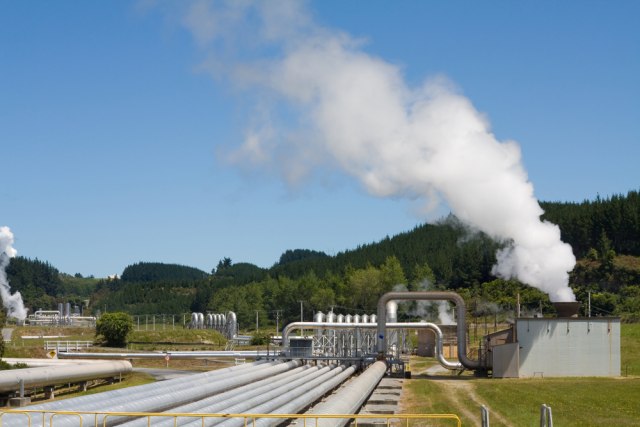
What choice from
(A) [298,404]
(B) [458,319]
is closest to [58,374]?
(A) [298,404]

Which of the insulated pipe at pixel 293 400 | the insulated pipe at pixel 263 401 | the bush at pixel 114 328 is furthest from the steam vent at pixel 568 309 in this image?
the bush at pixel 114 328

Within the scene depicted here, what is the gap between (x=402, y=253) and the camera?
193 metres

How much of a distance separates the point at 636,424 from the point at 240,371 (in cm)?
2079

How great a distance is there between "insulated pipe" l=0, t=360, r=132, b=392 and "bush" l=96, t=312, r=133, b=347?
38613 mm

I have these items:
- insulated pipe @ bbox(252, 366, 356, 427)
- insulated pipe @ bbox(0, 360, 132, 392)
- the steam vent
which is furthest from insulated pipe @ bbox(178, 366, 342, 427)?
the steam vent

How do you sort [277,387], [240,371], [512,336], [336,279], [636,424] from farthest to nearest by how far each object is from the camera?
[336,279] → [512,336] → [240,371] → [277,387] → [636,424]

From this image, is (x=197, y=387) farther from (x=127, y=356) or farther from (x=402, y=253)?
(x=402, y=253)

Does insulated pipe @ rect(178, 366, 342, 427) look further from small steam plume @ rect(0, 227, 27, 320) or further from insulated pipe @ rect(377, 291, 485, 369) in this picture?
small steam plume @ rect(0, 227, 27, 320)

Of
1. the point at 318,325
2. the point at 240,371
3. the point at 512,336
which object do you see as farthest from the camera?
the point at 318,325

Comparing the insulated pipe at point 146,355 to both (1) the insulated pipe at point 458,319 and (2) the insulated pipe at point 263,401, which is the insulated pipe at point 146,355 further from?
(2) the insulated pipe at point 263,401

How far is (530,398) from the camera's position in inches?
1639

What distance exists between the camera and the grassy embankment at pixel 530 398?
34.3m

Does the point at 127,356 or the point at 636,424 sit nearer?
the point at 636,424

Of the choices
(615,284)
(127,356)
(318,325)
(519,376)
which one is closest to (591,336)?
(519,376)
